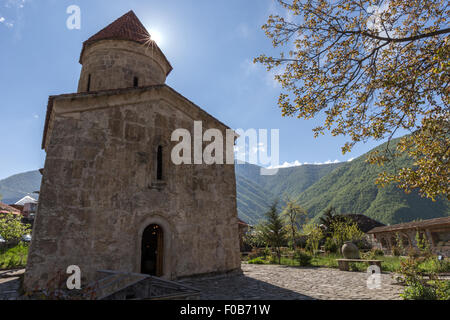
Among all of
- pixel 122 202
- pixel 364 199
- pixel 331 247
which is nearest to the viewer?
pixel 122 202

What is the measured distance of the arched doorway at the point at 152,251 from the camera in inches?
346

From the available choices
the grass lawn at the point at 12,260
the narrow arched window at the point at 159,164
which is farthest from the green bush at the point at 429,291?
the grass lawn at the point at 12,260

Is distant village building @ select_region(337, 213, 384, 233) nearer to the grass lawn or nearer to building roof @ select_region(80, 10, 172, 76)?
building roof @ select_region(80, 10, 172, 76)

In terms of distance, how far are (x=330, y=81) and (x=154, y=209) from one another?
23.5ft

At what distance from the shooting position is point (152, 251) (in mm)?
9000

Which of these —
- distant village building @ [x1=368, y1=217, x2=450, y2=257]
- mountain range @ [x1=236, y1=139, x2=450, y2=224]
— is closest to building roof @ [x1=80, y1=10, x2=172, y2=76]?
mountain range @ [x1=236, y1=139, x2=450, y2=224]

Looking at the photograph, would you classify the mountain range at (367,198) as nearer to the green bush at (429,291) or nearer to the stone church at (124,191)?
the green bush at (429,291)

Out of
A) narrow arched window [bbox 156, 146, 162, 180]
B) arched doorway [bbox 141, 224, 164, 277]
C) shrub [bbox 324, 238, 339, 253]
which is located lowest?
shrub [bbox 324, 238, 339, 253]

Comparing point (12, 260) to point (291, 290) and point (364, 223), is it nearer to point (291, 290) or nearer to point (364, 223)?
point (291, 290)

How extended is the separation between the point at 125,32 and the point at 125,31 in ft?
0.41

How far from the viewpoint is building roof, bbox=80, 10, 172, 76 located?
484 inches

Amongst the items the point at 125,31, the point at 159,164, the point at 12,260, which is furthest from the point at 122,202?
the point at 12,260

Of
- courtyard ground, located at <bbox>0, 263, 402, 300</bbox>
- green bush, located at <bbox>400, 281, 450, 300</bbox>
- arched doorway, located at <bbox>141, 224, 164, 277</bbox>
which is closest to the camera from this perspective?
green bush, located at <bbox>400, 281, 450, 300</bbox>

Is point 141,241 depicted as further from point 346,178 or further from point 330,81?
point 346,178
